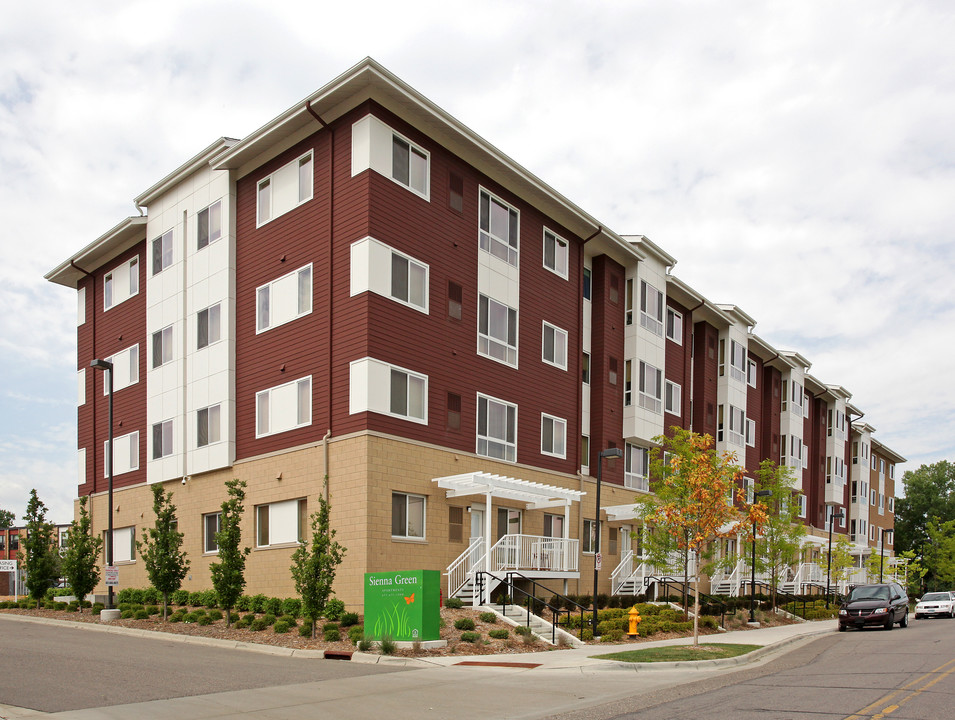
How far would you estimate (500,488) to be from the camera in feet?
89.9

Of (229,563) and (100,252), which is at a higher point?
(100,252)

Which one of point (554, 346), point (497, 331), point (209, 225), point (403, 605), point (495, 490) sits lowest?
point (403, 605)

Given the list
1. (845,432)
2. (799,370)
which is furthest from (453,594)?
(845,432)

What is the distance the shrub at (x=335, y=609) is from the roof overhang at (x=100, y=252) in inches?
765

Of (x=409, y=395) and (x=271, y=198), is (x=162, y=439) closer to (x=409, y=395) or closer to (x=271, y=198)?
(x=271, y=198)

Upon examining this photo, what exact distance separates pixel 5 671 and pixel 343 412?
12.4 m

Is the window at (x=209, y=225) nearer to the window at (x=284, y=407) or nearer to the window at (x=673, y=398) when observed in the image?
the window at (x=284, y=407)

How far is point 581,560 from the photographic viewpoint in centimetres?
3434

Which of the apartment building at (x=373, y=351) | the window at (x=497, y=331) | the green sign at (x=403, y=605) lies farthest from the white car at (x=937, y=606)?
the green sign at (x=403, y=605)

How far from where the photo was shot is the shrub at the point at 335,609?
23.5m

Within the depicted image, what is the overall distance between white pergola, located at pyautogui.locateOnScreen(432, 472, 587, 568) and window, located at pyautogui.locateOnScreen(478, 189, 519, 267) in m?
8.45

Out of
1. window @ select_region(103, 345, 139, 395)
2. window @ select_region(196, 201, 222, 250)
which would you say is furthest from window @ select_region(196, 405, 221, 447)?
window @ select_region(196, 201, 222, 250)

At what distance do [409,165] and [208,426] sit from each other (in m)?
11.9

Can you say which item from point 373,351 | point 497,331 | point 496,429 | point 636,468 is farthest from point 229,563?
point 636,468
